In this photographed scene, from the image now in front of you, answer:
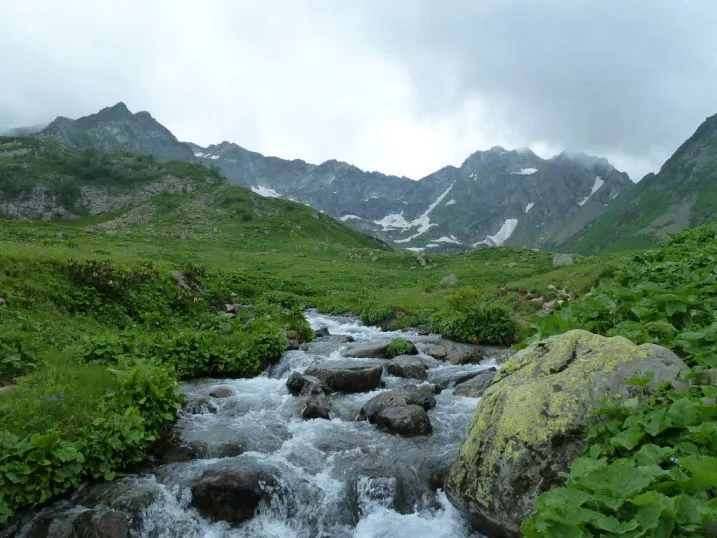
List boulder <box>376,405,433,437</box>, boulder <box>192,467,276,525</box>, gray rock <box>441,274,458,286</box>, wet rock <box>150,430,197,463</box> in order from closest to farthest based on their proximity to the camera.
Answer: boulder <box>192,467,276,525</box>, wet rock <box>150,430,197,463</box>, boulder <box>376,405,433,437</box>, gray rock <box>441,274,458,286</box>

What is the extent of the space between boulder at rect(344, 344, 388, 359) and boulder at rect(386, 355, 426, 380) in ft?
5.85

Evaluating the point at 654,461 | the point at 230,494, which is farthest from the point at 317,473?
the point at 654,461

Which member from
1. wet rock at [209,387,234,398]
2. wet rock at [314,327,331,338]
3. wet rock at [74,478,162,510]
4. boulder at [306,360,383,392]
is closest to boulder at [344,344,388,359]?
boulder at [306,360,383,392]

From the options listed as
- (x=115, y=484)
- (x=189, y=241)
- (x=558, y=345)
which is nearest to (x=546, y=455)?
(x=558, y=345)

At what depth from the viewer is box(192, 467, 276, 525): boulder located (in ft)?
26.5

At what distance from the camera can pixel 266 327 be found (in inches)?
749

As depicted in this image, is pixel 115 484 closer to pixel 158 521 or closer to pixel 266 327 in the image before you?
pixel 158 521

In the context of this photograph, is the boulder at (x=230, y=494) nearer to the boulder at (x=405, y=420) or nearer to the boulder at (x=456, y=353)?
the boulder at (x=405, y=420)

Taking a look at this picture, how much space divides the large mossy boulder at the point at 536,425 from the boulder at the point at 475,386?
5328 mm

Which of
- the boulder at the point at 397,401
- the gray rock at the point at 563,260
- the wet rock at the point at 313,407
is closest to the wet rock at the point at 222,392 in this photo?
the wet rock at the point at 313,407

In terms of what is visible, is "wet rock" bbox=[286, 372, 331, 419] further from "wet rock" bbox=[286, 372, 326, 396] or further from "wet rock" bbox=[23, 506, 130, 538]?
"wet rock" bbox=[23, 506, 130, 538]

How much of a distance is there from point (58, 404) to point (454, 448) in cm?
816

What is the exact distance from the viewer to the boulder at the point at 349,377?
47.5ft

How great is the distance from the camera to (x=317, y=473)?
30.5 feet
